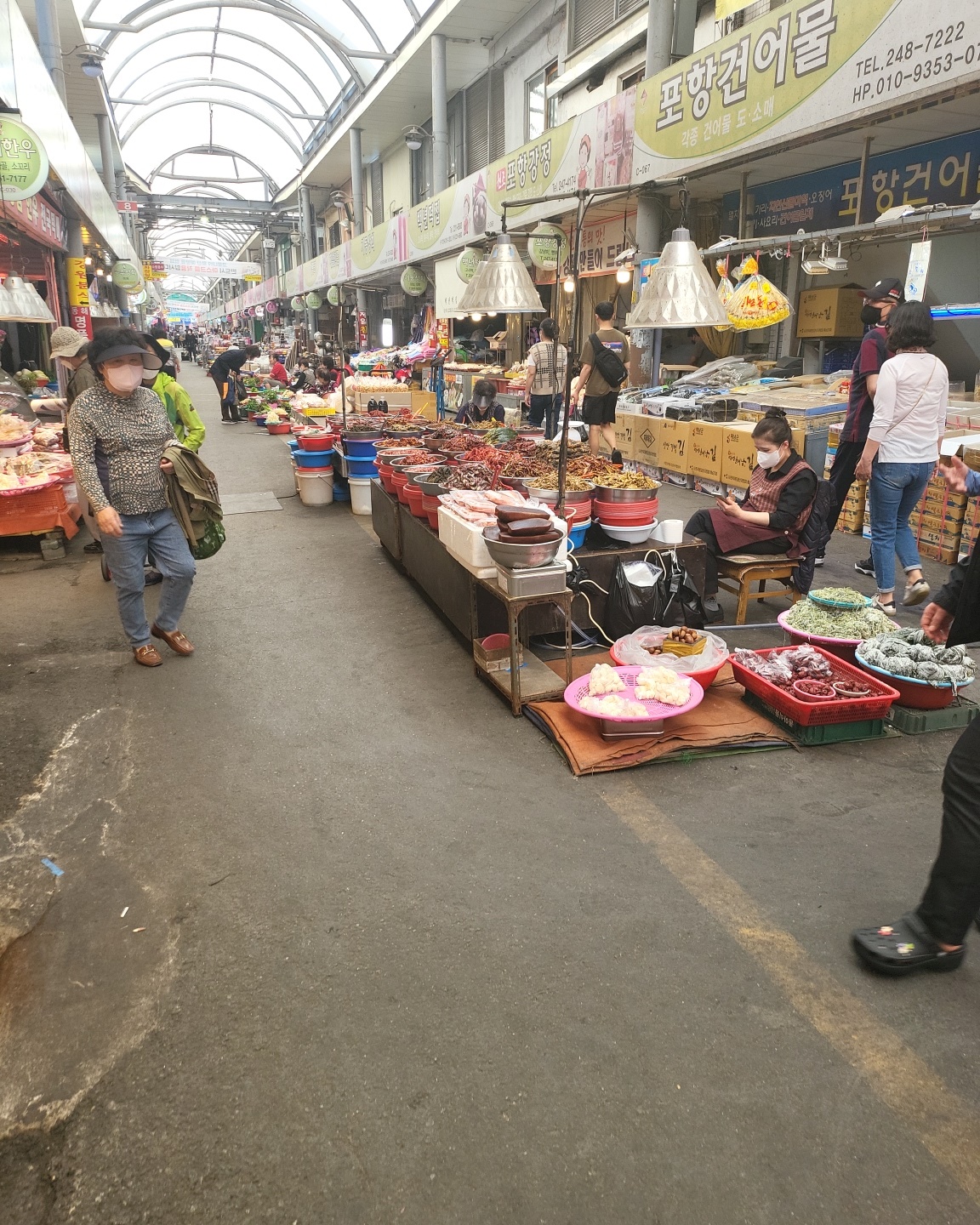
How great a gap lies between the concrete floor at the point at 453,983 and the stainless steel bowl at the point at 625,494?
1.55 m

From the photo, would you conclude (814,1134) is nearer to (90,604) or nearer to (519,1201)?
(519,1201)

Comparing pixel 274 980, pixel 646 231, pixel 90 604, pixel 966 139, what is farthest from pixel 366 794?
pixel 646 231

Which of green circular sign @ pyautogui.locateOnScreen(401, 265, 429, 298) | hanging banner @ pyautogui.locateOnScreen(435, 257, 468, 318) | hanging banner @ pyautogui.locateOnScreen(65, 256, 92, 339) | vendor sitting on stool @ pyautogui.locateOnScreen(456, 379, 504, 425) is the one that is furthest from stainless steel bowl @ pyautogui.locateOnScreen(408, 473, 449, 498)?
green circular sign @ pyautogui.locateOnScreen(401, 265, 429, 298)

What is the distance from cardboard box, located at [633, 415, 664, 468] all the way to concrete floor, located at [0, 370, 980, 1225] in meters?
7.58

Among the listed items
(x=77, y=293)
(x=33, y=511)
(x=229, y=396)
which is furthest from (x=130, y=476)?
(x=229, y=396)

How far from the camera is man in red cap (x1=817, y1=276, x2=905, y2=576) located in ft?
20.7

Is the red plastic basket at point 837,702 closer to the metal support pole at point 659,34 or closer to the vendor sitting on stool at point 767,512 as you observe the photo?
the vendor sitting on stool at point 767,512

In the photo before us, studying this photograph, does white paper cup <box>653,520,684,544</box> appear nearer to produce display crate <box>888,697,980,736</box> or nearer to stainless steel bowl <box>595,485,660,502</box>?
stainless steel bowl <box>595,485,660,502</box>

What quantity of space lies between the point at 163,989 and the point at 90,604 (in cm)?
470

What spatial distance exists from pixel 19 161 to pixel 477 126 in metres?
15.4

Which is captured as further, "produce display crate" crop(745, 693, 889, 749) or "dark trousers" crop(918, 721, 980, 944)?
"produce display crate" crop(745, 693, 889, 749)

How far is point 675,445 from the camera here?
10.9 m

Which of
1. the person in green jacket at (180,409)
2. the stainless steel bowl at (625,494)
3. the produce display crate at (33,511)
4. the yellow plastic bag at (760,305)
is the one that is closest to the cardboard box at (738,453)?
the yellow plastic bag at (760,305)

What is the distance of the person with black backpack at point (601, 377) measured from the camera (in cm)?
934
